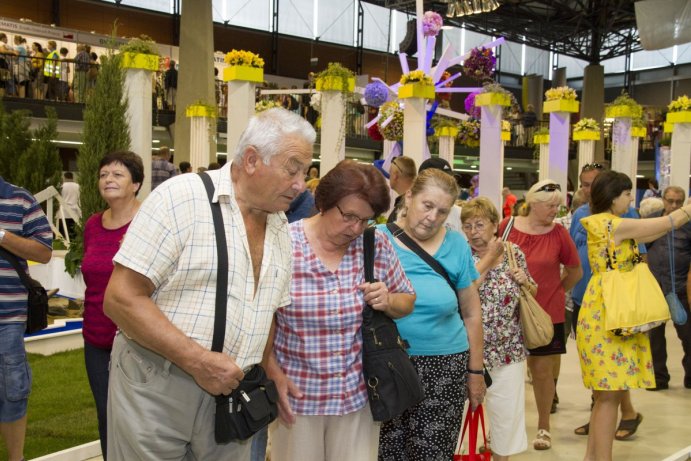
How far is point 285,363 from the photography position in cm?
264

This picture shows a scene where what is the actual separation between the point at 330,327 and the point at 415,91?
598cm

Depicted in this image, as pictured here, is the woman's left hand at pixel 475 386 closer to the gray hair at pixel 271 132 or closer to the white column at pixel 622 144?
the gray hair at pixel 271 132

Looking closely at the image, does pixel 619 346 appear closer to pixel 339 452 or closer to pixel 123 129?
pixel 339 452

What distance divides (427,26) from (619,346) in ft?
18.5

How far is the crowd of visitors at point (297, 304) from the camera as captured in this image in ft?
6.61

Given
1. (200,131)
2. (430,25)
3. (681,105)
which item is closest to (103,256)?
(430,25)

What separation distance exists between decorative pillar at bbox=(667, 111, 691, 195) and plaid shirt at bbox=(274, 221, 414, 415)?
10704 mm

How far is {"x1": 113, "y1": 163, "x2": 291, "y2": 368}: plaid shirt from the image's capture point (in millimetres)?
1970

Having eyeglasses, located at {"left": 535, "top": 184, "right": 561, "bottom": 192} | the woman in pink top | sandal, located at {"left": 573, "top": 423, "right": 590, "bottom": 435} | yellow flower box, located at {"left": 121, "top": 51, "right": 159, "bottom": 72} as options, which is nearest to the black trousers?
sandal, located at {"left": 573, "top": 423, "right": 590, "bottom": 435}

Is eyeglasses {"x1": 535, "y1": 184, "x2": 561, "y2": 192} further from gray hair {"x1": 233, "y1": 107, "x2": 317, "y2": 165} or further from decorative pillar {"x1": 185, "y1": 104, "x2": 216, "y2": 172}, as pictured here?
decorative pillar {"x1": 185, "y1": 104, "x2": 216, "y2": 172}

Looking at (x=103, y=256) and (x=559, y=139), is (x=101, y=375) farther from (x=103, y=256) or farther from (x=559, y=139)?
(x=559, y=139)

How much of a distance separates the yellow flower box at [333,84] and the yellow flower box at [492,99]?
165cm

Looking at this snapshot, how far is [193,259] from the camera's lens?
1993 millimetres

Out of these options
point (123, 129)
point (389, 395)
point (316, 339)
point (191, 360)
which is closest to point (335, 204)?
point (316, 339)
